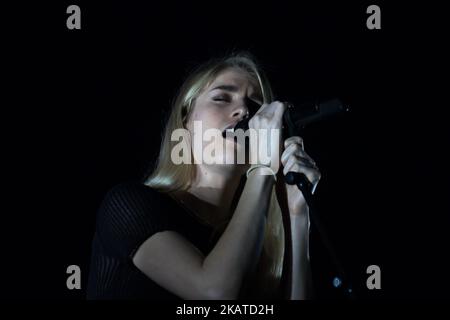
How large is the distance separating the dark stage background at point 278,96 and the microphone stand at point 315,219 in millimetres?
765

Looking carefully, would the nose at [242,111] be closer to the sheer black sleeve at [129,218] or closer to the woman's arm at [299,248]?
the woman's arm at [299,248]

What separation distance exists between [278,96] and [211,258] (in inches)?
41.8

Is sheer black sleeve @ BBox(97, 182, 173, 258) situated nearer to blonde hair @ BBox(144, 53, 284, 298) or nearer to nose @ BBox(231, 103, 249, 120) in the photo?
blonde hair @ BBox(144, 53, 284, 298)

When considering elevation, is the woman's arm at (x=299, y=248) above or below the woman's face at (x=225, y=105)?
below

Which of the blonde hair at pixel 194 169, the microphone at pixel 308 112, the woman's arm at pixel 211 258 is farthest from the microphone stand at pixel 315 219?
the blonde hair at pixel 194 169

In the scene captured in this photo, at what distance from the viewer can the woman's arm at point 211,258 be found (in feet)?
3.43

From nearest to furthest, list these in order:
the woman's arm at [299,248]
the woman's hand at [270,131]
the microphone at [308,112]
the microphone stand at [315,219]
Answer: the microphone stand at [315,219] < the microphone at [308,112] < the woman's hand at [270,131] < the woman's arm at [299,248]

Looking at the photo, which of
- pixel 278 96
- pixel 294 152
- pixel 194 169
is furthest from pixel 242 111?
pixel 278 96

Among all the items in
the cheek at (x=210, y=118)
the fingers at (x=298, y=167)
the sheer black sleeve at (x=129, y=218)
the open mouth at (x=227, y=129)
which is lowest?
the sheer black sleeve at (x=129, y=218)

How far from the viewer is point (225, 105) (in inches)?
60.2

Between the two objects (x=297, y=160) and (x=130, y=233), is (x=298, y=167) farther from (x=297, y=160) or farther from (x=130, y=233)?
(x=130, y=233)

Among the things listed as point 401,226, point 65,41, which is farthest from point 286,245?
point 65,41

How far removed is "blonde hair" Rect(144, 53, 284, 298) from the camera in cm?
151

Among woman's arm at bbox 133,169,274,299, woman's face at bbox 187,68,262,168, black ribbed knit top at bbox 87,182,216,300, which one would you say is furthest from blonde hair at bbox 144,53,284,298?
woman's arm at bbox 133,169,274,299
